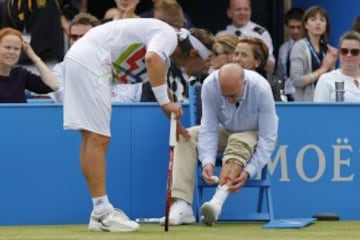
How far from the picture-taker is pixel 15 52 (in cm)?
1260

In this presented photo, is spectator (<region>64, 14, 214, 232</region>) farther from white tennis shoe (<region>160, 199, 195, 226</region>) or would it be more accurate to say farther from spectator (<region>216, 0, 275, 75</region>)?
spectator (<region>216, 0, 275, 75</region>)

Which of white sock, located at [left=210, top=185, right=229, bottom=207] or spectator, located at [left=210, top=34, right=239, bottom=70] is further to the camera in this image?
spectator, located at [left=210, top=34, right=239, bottom=70]

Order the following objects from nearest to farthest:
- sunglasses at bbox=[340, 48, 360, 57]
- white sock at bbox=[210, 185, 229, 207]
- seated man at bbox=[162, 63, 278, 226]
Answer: white sock at bbox=[210, 185, 229, 207], seated man at bbox=[162, 63, 278, 226], sunglasses at bbox=[340, 48, 360, 57]

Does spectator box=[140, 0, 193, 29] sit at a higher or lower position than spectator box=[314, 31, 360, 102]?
higher

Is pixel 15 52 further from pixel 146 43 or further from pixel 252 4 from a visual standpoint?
pixel 252 4

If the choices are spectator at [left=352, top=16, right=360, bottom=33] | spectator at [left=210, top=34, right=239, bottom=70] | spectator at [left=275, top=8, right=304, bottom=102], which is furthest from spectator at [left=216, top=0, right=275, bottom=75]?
spectator at [left=210, top=34, right=239, bottom=70]

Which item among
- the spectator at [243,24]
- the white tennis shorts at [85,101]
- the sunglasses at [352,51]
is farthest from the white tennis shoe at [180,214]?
the spectator at [243,24]

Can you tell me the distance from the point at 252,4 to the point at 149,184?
5.34m

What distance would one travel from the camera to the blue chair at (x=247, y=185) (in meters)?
11.6

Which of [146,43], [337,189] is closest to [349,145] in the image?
[337,189]

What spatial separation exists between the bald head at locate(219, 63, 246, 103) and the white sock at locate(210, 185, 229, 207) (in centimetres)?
74

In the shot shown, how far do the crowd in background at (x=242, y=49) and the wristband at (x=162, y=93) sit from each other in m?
1.56

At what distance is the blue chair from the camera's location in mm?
11641

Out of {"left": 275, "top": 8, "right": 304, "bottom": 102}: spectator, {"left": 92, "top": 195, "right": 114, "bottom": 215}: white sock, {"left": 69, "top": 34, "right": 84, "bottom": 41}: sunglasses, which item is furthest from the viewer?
{"left": 275, "top": 8, "right": 304, "bottom": 102}: spectator
